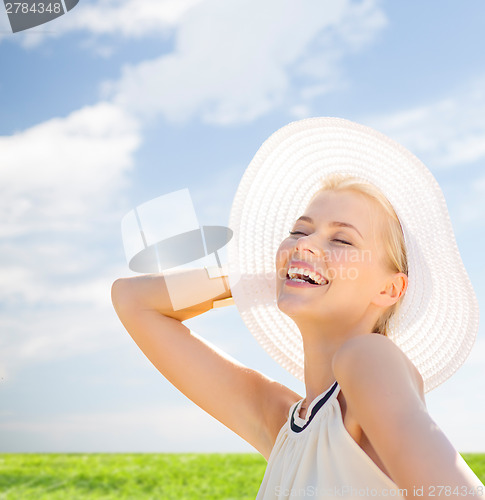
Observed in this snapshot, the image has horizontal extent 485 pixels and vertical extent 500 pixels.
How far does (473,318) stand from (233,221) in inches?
38.0

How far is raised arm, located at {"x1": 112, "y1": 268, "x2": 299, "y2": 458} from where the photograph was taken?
6.82 ft

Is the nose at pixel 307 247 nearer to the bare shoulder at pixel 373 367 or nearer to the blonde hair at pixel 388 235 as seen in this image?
the blonde hair at pixel 388 235

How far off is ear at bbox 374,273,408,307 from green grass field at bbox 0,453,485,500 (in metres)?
4.41

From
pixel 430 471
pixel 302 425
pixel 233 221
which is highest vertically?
pixel 233 221

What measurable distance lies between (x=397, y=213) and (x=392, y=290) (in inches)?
10.7

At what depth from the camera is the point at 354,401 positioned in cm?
145

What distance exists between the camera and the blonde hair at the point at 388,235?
75.9 inches

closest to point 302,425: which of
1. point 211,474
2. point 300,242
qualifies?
point 300,242

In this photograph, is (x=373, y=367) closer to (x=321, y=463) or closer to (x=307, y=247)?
(x=321, y=463)

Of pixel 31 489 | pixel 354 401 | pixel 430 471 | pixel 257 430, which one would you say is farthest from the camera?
pixel 31 489

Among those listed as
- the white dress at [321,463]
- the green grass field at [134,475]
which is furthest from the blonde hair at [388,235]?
the green grass field at [134,475]

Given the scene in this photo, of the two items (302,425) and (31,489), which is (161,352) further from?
(31,489)

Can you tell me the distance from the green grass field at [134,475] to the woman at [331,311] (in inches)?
159

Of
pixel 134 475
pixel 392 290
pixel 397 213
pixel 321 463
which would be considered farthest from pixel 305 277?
pixel 134 475
